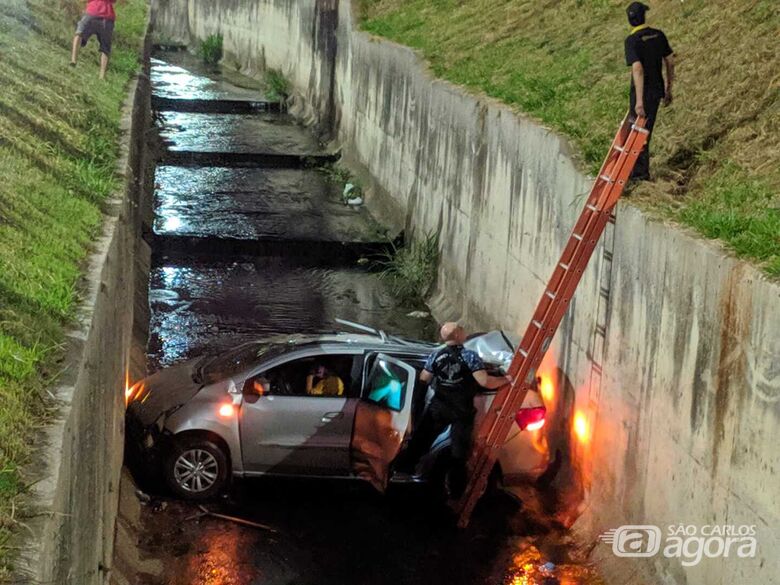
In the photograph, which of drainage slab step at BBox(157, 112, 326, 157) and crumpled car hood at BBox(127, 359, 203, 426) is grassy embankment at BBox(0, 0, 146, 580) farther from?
drainage slab step at BBox(157, 112, 326, 157)

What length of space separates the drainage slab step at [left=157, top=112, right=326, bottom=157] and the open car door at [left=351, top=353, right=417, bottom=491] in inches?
655

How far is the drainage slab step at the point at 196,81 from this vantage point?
116ft

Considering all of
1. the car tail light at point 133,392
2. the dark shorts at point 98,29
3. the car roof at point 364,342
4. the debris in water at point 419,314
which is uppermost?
the dark shorts at point 98,29

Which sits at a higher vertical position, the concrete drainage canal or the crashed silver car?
the crashed silver car

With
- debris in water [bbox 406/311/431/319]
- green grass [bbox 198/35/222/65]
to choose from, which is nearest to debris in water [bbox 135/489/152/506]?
debris in water [bbox 406/311/431/319]

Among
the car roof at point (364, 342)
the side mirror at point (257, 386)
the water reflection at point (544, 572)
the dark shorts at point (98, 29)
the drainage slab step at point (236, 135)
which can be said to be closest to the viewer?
the water reflection at point (544, 572)

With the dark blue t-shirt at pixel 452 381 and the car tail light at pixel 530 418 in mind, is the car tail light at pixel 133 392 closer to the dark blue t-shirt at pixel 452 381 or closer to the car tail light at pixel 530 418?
the dark blue t-shirt at pixel 452 381

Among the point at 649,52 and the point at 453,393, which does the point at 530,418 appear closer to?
the point at 453,393

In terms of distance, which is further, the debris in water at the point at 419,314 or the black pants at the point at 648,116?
the debris in water at the point at 419,314

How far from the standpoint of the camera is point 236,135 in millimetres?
29656

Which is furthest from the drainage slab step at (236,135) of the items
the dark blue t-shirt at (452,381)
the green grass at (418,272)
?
the dark blue t-shirt at (452,381)

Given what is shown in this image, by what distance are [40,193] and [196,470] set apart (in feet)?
9.91

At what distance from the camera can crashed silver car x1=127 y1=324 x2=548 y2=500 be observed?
10352 millimetres

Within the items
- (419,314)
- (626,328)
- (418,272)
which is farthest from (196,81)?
(626,328)
